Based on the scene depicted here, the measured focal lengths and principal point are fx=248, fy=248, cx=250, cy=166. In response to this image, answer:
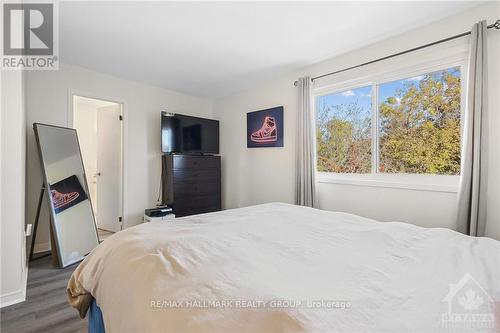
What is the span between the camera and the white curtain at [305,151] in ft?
10.4

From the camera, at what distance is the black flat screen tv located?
3.97 metres

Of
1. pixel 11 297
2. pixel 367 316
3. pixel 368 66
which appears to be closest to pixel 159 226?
pixel 367 316

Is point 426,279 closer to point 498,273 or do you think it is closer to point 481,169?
point 498,273

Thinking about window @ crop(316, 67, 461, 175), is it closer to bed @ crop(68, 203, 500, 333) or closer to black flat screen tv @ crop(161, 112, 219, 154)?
bed @ crop(68, 203, 500, 333)

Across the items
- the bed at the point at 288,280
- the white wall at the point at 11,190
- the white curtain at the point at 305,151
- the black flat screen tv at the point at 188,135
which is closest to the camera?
the bed at the point at 288,280

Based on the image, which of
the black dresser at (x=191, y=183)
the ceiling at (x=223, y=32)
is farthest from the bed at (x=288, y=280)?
the black dresser at (x=191, y=183)

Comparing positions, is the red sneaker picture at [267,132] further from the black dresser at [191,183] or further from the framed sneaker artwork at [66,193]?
the framed sneaker artwork at [66,193]

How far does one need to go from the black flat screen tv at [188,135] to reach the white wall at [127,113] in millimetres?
334

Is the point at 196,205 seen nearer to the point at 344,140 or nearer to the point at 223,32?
the point at 344,140

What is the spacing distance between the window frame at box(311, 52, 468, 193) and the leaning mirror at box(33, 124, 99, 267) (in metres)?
3.01

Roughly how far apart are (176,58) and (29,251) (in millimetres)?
2879

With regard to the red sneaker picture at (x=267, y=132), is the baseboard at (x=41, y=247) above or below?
below

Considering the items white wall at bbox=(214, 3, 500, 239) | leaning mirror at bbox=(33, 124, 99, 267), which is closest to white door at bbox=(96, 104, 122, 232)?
leaning mirror at bbox=(33, 124, 99, 267)

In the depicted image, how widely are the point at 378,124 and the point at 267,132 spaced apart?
1583 mm
